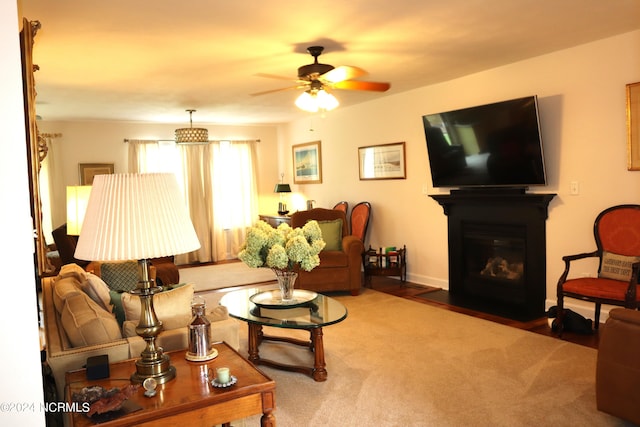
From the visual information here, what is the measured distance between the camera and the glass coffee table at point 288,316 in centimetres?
321

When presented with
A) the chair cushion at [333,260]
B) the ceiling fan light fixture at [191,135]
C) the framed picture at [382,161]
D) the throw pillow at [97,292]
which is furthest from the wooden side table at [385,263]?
the throw pillow at [97,292]

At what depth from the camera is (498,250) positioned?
17.0ft

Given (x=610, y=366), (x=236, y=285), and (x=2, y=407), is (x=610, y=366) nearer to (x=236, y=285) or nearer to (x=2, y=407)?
(x=2, y=407)

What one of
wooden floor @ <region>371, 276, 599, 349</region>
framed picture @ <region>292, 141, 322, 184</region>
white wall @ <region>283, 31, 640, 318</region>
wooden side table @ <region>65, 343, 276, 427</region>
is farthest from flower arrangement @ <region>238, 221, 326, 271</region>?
framed picture @ <region>292, 141, 322, 184</region>

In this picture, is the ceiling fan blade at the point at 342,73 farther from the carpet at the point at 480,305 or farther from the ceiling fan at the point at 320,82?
the carpet at the point at 480,305

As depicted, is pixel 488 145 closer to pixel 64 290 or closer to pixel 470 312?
pixel 470 312

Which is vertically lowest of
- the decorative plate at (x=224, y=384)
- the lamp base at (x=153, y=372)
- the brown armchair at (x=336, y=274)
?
the brown armchair at (x=336, y=274)

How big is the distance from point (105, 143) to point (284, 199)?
3209 millimetres

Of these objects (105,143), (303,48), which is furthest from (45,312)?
(105,143)

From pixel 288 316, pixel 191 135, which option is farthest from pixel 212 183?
pixel 288 316

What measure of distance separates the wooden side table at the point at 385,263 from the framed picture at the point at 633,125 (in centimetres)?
275

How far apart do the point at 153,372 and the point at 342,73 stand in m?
2.48

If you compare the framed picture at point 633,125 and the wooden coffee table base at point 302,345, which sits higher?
the framed picture at point 633,125

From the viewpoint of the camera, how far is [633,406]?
94.7 inches
